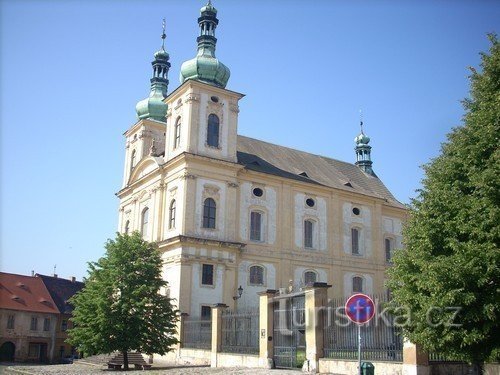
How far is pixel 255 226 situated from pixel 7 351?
26.1 meters

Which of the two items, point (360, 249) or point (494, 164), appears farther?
point (360, 249)

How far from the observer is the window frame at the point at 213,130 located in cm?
3606

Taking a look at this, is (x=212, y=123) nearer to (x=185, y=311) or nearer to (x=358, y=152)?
(x=185, y=311)

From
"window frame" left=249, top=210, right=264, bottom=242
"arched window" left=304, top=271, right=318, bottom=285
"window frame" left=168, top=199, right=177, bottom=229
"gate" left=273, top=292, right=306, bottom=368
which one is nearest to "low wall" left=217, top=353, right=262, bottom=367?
"gate" left=273, top=292, right=306, bottom=368

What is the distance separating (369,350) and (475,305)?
5136 millimetres

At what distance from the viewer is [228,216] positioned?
115 feet

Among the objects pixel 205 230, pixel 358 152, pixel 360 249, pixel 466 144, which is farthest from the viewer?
pixel 358 152

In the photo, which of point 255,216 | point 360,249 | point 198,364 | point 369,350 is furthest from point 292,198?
point 369,350

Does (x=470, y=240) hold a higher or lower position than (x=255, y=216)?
lower

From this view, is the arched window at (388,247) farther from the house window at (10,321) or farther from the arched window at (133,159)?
the house window at (10,321)

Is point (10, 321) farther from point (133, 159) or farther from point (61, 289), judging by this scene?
point (133, 159)

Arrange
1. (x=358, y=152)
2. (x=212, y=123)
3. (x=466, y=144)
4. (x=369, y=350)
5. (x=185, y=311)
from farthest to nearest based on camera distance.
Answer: (x=358, y=152)
(x=212, y=123)
(x=185, y=311)
(x=369, y=350)
(x=466, y=144)

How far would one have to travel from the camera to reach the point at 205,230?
3381 centimetres

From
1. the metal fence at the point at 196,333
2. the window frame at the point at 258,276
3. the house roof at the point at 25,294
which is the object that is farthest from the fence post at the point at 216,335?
the house roof at the point at 25,294
